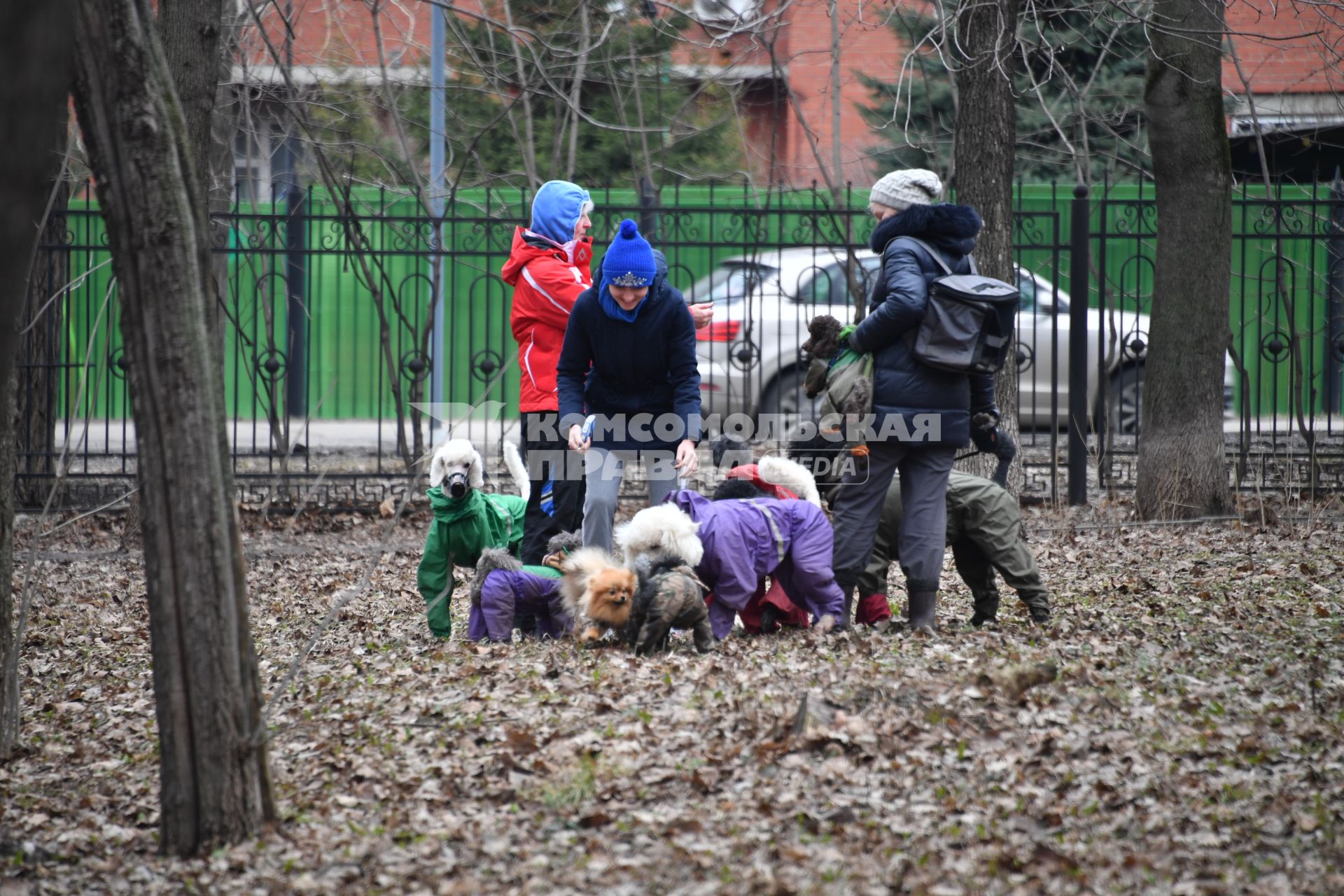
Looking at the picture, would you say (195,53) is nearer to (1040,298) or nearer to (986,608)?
(986,608)

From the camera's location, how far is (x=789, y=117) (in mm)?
20031

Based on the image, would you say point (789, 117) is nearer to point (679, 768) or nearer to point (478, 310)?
point (478, 310)

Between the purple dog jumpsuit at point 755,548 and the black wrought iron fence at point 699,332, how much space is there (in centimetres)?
143

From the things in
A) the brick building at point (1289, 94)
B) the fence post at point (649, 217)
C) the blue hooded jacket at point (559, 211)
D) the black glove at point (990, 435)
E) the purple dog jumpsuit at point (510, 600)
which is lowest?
the purple dog jumpsuit at point (510, 600)

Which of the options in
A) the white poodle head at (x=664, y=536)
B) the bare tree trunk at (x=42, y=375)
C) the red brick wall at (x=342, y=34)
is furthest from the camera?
the red brick wall at (x=342, y=34)

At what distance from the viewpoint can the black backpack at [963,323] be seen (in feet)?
17.2

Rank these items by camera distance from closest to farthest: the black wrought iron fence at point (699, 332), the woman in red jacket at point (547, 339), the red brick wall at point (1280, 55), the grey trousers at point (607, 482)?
the grey trousers at point (607, 482), the woman in red jacket at point (547, 339), the black wrought iron fence at point (699, 332), the red brick wall at point (1280, 55)

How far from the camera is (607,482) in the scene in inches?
226

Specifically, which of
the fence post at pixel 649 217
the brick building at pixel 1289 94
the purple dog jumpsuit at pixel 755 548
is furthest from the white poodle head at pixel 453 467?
the brick building at pixel 1289 94

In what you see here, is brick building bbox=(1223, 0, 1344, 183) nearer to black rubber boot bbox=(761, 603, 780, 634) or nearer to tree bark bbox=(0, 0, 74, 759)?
black rubber boot bbox=(761, 603, 780, 634)

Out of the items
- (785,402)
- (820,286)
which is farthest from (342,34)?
(785,402)

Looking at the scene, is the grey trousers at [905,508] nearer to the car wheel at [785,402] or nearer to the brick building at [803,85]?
the car wheel at [785,402]

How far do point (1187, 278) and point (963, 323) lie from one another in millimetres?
4015

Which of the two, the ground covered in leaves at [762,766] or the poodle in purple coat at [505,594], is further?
the poodle in purple coat at [505,594]
